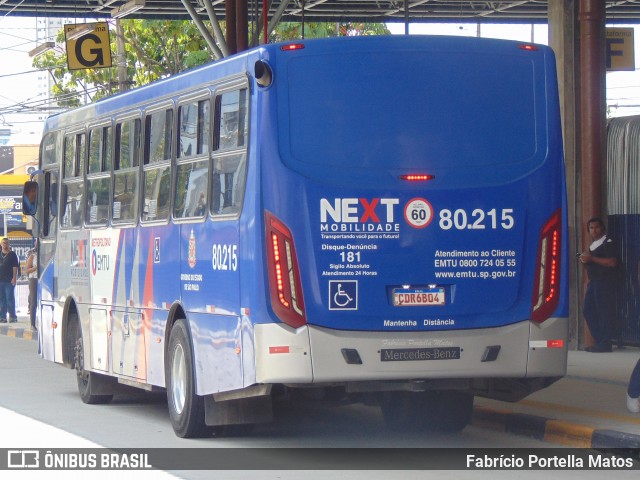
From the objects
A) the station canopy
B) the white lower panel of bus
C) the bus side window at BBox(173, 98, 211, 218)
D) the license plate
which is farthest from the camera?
the station canopy

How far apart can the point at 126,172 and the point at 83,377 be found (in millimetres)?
2694

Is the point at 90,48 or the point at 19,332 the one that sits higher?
the point at 90,48

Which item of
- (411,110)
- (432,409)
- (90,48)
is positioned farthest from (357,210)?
(90,48)

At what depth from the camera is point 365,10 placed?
28.6 m

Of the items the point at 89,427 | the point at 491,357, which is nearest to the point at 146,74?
the point at 89,427

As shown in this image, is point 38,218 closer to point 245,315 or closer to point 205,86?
point 205,86

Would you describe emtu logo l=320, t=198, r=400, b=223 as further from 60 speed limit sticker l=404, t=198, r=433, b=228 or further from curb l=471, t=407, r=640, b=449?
curb l=471, t=407, r=640, b=449

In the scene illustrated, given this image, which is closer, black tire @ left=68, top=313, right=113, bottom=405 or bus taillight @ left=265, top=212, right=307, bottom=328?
bus taillight @ left=265, top=212, right=307, bottom=328

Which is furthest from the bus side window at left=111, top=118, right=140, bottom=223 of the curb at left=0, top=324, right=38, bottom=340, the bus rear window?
the curb at left=0, top=324, right=38, bottom=340

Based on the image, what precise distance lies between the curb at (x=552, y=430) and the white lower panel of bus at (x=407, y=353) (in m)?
0.63

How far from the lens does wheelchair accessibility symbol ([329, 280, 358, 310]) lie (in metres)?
10.1

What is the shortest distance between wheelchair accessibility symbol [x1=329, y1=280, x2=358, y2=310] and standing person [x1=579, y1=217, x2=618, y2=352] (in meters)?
9.33

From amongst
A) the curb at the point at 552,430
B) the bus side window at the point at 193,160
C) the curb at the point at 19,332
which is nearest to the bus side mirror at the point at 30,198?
the bus side window at the point at 193,160

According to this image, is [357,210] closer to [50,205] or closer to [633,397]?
[633,397]
